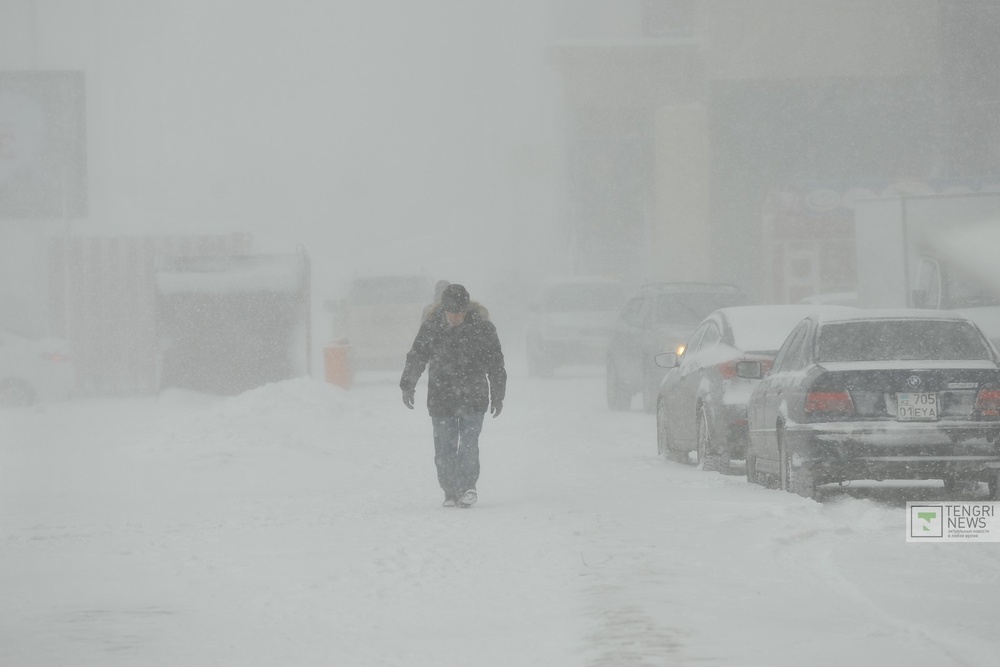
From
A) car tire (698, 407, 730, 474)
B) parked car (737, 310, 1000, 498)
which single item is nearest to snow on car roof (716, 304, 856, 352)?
car tire (698, 407, 730, 474)

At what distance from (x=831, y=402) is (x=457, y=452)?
258 cm

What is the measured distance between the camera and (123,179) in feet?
421

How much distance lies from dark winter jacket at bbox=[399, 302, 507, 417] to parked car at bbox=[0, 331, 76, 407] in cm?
1742

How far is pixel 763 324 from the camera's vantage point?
13891mm

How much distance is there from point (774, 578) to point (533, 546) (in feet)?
5.49

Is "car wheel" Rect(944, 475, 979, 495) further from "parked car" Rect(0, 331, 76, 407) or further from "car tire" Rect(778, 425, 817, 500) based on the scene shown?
"parked car" Rect(0, 331, 76, 407)

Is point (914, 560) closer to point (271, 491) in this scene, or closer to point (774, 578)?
point (774, 578)

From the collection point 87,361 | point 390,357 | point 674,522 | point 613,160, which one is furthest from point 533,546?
point 613,160

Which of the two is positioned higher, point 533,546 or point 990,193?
point 990,193

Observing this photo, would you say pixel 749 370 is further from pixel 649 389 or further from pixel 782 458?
pixel 649 389

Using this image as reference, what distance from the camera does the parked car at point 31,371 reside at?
27203mm

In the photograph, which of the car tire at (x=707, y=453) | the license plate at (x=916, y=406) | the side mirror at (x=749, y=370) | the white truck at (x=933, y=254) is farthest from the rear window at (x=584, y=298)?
the license plate at (x=916, y=406)

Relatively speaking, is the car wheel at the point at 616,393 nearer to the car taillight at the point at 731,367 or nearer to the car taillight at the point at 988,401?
the car taillight at the point at 731,367

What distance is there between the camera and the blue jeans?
11.1 meters
